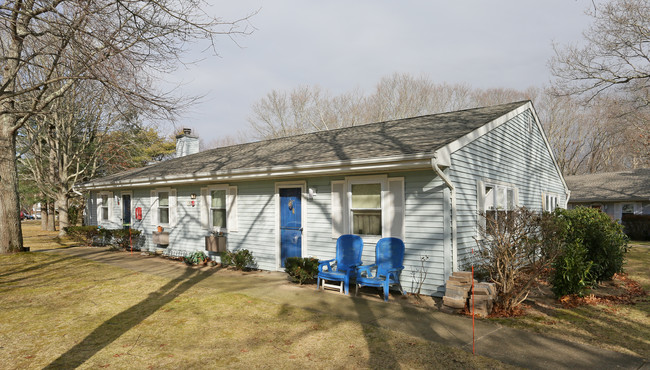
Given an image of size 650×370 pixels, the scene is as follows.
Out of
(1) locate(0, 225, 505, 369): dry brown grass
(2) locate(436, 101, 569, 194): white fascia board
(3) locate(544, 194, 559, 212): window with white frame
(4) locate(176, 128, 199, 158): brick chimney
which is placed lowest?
(1) locate(0, 225, 505, 369): dry brown grass

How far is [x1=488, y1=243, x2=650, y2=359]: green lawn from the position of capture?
4770 mm

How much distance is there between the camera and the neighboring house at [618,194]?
2147cm

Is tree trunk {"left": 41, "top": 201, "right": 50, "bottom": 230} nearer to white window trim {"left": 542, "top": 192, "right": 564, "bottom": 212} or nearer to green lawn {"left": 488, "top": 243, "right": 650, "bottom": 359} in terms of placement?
white window trim {"left": 542, "top": 192, "right": 564, "bottom": 212}

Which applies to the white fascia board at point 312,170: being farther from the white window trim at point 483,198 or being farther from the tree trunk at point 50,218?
the tree trunk at point 50,218

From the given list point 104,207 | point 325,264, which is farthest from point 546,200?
point 104,207

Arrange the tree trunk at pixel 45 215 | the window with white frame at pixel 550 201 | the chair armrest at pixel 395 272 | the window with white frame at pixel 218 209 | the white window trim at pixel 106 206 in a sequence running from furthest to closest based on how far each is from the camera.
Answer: the tree trunk at pixel 45 215
the white window trim at pixel 106 206
the window with white frame at pixel 550 201
the window with white frame at pixel 218 209
the chair armrest at pixel 395 272

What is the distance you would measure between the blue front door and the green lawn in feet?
15.7

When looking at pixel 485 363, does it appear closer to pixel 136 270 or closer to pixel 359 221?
pixel 359 221

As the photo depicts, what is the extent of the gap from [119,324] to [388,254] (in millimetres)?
4619

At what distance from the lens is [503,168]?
31.8 feet

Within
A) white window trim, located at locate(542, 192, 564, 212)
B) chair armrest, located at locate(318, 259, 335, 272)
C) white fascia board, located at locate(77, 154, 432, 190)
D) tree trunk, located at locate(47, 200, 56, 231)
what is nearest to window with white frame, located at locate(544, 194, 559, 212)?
white window trim, located at locate(542, 192, 564, 212)

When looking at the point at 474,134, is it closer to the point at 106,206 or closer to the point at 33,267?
the point at 33,267

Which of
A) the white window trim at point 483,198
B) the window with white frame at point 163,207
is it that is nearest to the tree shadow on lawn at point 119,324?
the window with white frame at point 163,207

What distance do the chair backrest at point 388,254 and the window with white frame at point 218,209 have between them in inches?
212
